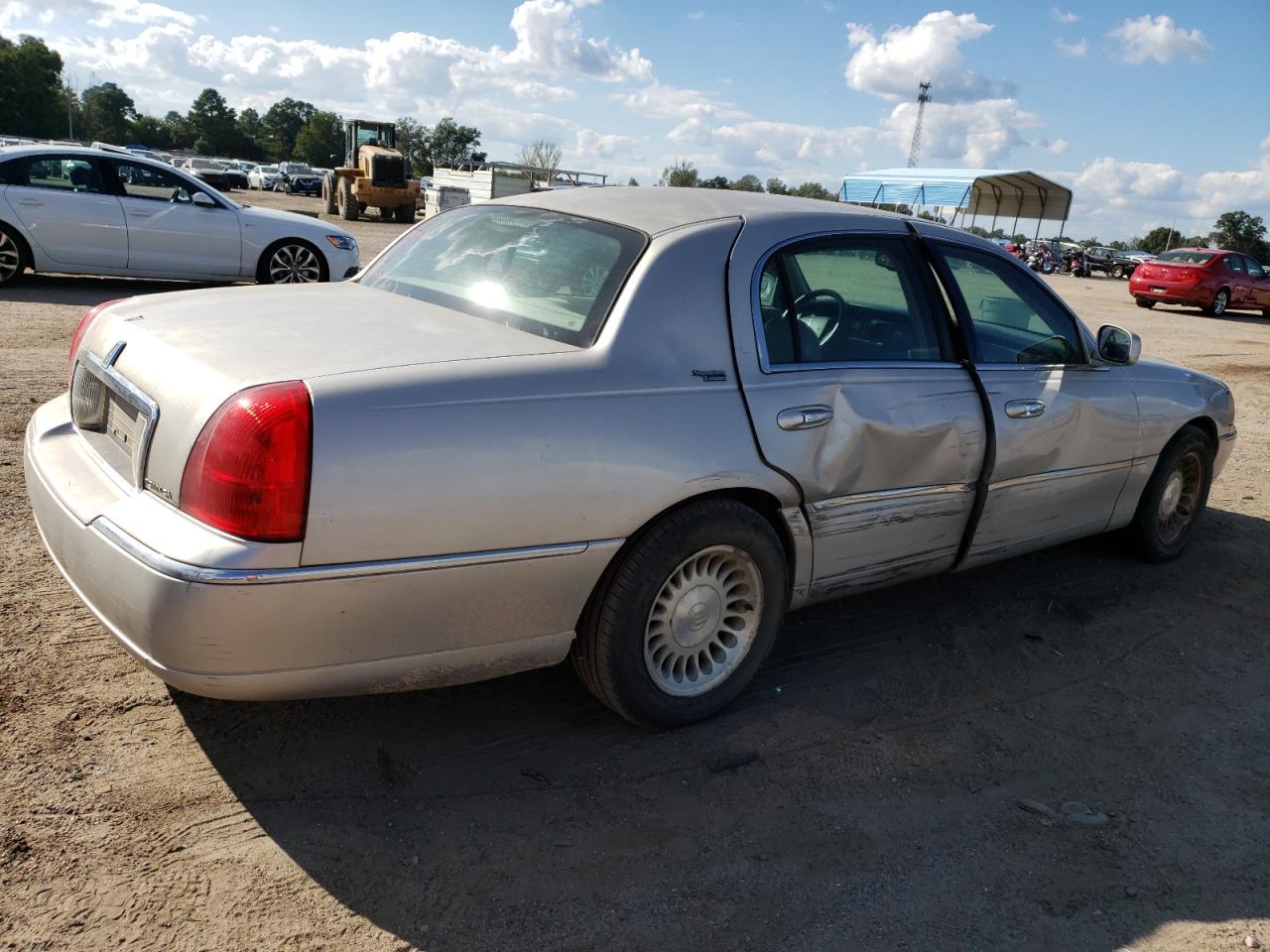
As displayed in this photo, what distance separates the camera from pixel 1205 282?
22.9 m

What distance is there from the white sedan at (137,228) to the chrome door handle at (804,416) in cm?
955

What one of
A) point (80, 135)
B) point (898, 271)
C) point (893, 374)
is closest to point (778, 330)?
point (893, 374)

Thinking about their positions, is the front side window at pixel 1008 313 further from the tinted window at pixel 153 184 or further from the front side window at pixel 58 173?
the front side window at pixel 58 173

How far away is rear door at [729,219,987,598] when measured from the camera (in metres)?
3.17

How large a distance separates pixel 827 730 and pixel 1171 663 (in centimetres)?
172

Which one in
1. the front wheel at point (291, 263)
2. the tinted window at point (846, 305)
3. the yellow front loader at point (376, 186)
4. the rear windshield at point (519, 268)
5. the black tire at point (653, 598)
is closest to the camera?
the black tire at point (653, 598)

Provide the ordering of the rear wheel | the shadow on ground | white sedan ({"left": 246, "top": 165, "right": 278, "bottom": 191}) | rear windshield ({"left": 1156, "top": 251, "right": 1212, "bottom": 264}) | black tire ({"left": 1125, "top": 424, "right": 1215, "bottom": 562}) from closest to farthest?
the shadow on ground → black tire ({"left": 1125, "top": 424, "right": 1215, "bottom": 562}) → the rear wheel → rear windshield ({"left": 1156, "top": 251, "right": 1212, "bottom": 264}) → white sedan ({"left": 246, "top": 165, "right": 278, "bottom": 191})

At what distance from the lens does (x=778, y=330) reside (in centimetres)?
324

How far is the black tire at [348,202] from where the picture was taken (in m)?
34.2

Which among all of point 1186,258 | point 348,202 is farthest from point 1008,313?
point 348,202

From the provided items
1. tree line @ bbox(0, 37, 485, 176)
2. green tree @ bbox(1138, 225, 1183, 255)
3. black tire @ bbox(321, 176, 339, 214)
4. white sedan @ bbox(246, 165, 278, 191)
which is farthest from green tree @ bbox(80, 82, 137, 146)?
green tree @ bbox(1138, 225, 1183, 255)

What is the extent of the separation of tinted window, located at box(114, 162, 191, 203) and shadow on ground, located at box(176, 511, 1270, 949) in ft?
31.6

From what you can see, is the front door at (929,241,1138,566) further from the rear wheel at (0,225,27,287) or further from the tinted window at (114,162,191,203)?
the rear wheel at (0,225,27,287)

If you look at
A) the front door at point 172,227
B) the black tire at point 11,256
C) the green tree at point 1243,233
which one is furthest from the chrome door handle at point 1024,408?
the green tree at point 1243,233
